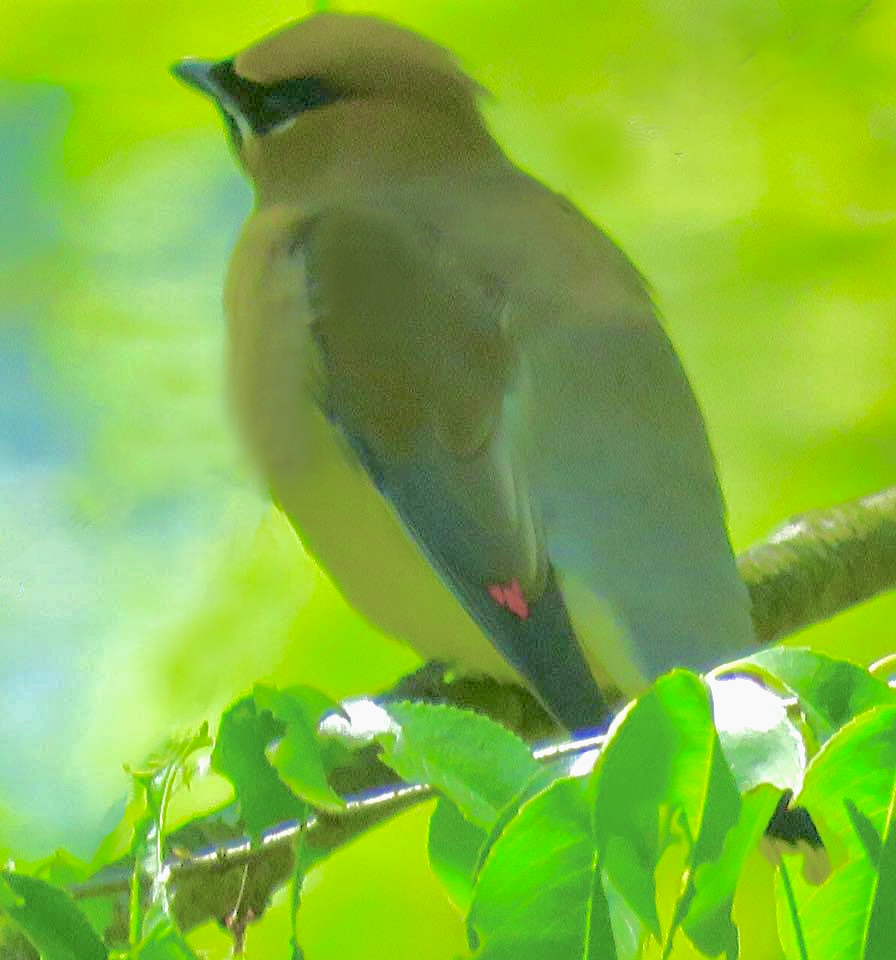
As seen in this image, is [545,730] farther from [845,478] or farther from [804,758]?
[804,758]

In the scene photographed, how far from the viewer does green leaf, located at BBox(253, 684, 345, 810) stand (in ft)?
1.51

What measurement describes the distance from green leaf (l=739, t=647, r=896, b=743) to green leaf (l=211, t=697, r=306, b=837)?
6.1 inches

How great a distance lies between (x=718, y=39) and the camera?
1.46 m

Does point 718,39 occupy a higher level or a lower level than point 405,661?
higher

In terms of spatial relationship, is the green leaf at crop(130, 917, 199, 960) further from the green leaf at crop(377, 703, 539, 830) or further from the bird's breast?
the bird's breast

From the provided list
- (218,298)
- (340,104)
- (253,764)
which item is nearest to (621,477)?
(218,298)

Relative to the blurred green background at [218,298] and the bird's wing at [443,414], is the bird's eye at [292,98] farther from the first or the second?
the bird's wing at [443,414]

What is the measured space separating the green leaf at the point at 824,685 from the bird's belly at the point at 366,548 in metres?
0.76

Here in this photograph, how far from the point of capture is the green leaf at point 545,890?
14.3 inches

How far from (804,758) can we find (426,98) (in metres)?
1.20

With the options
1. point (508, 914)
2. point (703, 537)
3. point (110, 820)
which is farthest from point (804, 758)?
point (110, 820)

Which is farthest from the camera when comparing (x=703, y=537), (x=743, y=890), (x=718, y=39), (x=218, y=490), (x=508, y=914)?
(x=718, y=39)

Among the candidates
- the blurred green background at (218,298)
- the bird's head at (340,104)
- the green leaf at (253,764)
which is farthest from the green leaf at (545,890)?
the bird's head at (340,104)

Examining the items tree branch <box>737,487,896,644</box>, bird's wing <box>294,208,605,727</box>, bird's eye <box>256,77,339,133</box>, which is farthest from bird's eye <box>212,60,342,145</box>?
tree branch <box>737,487,896,644</box>
